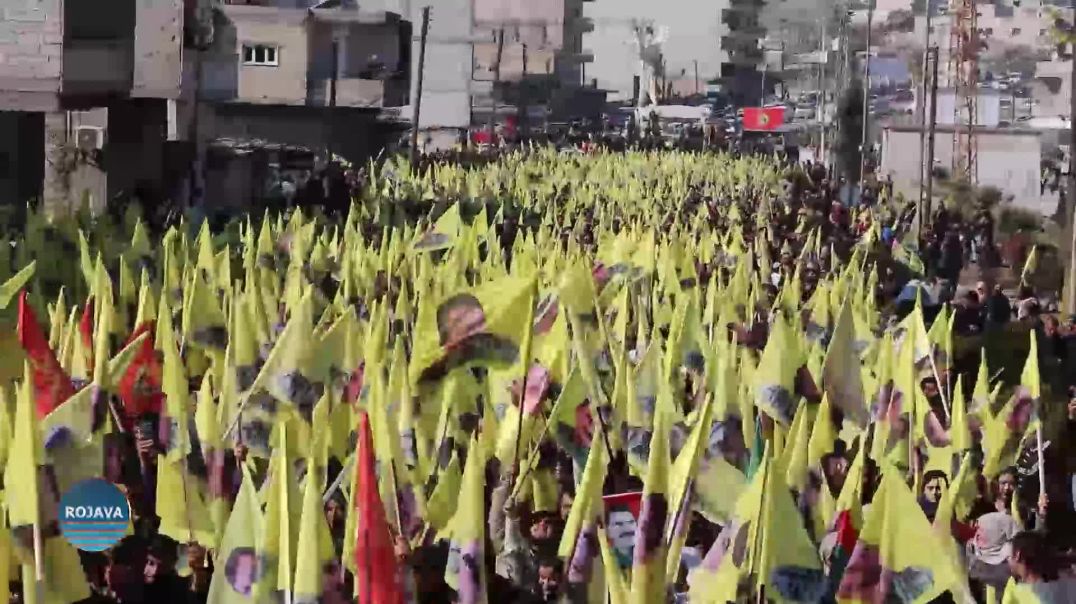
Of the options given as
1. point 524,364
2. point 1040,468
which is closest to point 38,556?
→ point 524,364

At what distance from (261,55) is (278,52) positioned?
514 mm

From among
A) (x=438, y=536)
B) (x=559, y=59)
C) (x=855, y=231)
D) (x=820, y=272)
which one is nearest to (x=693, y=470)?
(x=438, y=536)

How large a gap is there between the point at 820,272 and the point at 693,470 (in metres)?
9.91

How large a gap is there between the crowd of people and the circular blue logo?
10cm

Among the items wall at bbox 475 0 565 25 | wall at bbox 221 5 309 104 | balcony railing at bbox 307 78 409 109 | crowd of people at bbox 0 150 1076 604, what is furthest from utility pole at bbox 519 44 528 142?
crowd of people at bbox 0 150 1076 604

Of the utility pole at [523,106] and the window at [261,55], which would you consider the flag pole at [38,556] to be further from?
the utility pole at [523,106]

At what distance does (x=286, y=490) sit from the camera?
5.75 meters

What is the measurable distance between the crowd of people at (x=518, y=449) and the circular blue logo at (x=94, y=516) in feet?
0.34

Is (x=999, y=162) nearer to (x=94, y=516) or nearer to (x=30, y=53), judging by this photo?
(x=30, y=53)

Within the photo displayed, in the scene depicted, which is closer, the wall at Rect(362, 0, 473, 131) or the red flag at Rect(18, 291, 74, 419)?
the red flag at Rect(18, 291, 74, 419)

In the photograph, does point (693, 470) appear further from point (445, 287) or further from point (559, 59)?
point (559, 59)

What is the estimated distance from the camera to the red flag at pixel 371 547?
5887mm

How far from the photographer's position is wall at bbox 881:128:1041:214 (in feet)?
115

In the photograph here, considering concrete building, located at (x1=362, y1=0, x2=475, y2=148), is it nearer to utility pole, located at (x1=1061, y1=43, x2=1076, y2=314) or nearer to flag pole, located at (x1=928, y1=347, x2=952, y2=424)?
utility pole, located at (x1=1061, y1=43, x2=1076, y2=314)
